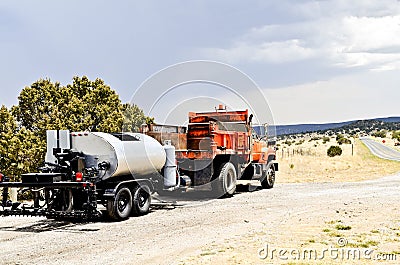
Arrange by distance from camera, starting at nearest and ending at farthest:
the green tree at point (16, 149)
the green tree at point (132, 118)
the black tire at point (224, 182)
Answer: the black tire at point (224, 182), the green tree at point (16, 149), the green tree at point (132, 118)

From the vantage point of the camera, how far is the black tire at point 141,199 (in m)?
13.9

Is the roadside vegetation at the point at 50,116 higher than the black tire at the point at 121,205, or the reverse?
the roadside vegetation at the point at 50,116

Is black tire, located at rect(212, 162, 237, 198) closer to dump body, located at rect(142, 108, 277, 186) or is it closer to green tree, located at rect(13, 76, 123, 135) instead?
dump body, located at rect(142, 108, 277, 186)

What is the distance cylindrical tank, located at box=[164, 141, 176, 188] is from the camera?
15.2 metres

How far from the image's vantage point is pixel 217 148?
55.7ft

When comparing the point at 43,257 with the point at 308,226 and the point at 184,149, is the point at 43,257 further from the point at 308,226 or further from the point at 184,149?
the point at 184,149

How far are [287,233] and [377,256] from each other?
251 cm

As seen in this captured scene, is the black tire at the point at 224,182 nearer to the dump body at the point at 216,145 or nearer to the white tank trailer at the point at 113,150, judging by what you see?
the dump body at the point at 216,145

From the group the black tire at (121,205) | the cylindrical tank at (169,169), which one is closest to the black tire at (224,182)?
the cylindrical tank at (169,169)

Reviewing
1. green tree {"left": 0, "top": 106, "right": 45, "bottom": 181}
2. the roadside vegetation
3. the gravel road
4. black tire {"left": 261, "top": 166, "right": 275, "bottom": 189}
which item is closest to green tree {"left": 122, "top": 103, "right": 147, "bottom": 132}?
the roadside vegetation

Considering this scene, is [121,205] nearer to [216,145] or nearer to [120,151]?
[120,151]

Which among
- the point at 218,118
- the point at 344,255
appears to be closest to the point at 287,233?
the point at 344,255

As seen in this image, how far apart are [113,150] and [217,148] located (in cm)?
497

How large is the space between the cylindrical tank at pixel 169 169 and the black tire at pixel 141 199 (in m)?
0.89
